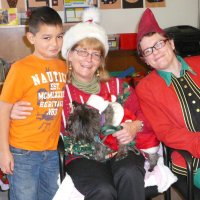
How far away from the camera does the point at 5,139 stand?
4.77 ft

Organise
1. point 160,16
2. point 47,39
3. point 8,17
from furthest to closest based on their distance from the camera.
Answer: point 160,16 < point 8,17 < point 47,39

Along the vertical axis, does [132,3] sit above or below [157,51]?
above

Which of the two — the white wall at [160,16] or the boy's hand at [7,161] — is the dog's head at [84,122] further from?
the white wall at [160,16]

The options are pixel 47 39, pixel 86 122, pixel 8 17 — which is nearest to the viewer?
pixel 86 122

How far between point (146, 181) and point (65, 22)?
2.06 m

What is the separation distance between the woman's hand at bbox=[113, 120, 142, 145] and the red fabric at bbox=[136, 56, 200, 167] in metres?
0.12

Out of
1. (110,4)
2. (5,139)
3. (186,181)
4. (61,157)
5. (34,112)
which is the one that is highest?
(110,4)

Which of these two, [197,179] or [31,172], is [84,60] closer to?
[31,172]

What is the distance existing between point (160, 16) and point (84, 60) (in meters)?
1.96

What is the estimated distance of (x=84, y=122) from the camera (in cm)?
142

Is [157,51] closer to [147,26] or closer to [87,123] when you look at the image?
[147,26]

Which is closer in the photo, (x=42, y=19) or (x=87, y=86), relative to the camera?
(x=42, y=19)

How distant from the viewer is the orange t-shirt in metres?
1.44

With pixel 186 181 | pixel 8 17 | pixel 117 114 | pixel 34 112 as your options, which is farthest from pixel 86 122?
pixel 8 17
